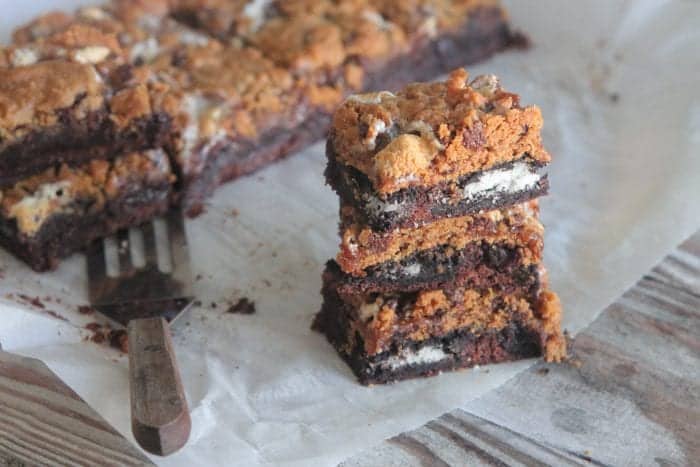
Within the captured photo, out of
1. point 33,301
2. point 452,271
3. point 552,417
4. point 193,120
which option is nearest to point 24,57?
point 193,120

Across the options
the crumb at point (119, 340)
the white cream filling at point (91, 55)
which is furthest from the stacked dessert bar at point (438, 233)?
the white cream filling at point (91, 55)

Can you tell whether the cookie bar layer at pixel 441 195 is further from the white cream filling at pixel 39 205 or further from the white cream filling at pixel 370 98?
the white cream filling at pixel 39 205

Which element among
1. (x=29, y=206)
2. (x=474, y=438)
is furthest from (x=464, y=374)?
(x=29, y=206)

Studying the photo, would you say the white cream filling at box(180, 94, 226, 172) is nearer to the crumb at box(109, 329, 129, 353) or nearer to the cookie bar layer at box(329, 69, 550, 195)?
the crumb at box(109, 329, 129, 353)

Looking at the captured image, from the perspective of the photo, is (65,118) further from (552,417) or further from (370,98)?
(552,417)

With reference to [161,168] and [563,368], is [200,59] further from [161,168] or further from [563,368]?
[563,368]

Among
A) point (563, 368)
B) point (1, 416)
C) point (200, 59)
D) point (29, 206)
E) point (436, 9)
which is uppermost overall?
point (436, 9)

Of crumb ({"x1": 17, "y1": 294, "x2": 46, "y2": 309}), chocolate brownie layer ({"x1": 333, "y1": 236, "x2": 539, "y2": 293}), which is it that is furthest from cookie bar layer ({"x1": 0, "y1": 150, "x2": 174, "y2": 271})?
chocolate brownie layer ({"x1": 333, "y1": 236, "x2": 539, "y2": 293})
